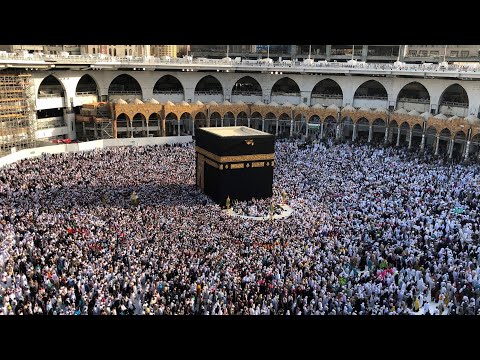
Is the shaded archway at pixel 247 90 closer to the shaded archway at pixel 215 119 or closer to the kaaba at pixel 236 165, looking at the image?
the shaded archway at pixel 215 119

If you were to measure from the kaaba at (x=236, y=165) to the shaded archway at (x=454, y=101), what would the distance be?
62.4ft

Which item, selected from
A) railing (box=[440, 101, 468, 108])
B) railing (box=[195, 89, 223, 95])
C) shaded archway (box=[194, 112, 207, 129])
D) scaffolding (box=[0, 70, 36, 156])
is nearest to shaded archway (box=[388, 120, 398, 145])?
railing (box=[440, 101, 468, 108])

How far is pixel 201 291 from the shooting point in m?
11.4

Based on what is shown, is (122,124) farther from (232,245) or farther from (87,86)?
(232,245)

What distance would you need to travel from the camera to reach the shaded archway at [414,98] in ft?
113

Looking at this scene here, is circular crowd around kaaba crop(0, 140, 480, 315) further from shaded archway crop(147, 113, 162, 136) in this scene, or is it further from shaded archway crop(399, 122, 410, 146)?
shaded archway crop(147, 113, 162, 136)

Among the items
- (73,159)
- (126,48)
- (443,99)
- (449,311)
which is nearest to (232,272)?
(449,311)

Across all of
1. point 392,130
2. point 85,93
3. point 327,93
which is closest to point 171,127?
point 85,93

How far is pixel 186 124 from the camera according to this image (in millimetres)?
37625

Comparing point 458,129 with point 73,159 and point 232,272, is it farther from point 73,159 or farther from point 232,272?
point 73,159

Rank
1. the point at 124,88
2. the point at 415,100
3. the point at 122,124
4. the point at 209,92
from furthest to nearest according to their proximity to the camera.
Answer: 1. the point at 209,92
2. the point at 124,88
3. the point at 415,100
4. the point at 122,124

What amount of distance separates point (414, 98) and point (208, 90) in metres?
18.1

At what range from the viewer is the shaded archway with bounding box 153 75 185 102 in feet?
125
